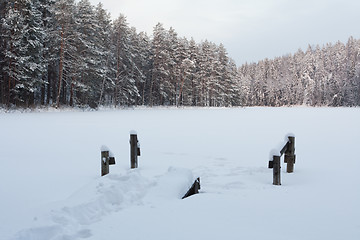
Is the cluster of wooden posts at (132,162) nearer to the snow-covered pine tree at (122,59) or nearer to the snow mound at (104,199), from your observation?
the snow mound at (104,199)

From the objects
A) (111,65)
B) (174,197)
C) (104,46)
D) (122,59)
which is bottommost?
(174,197)

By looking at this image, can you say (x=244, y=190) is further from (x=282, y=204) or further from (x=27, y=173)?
(x=27, y=173)

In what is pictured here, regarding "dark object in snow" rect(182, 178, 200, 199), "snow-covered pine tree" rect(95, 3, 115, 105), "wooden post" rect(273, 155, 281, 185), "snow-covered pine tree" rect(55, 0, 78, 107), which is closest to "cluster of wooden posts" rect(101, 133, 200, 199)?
"dark object in snow" rect(182, 178, 200, 199)

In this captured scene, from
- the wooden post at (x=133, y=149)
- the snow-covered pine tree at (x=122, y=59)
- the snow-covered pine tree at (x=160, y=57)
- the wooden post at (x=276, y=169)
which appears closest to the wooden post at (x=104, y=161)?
the wooden post at (x=133, y=149)

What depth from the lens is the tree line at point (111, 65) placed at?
24.8 metres

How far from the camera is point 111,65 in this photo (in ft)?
137

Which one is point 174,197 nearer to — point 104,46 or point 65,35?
point 65,35

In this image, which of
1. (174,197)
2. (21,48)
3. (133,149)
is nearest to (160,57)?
(21,48)

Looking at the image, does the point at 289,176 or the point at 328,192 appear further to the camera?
the point at 289,176

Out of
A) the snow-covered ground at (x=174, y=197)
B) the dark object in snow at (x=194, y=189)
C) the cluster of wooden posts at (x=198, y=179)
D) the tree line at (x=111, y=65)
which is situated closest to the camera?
the snow-covered ground at (x=174, y=197)

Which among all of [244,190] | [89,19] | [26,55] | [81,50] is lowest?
[244,190]

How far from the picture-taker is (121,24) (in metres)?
38.9

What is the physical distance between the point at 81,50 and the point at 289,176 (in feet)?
107

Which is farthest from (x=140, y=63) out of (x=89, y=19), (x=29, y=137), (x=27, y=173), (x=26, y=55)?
(x=27, y=173)
